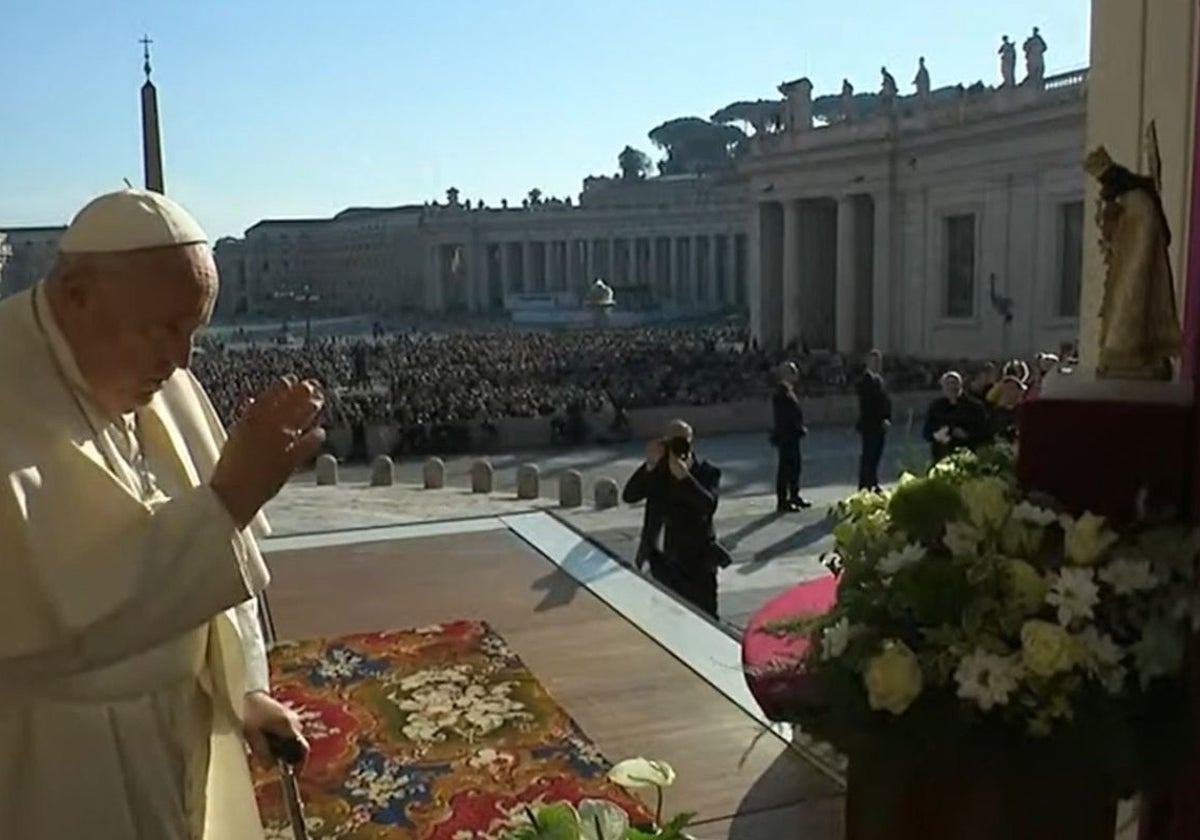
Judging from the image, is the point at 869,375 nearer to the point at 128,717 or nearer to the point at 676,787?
the point at 676,787

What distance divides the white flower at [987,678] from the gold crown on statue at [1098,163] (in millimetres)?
1046

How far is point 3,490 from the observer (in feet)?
5.01

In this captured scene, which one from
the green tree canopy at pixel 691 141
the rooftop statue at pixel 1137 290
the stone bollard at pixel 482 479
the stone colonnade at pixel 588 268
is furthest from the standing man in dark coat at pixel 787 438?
the green tree canopy at pixel 691 141

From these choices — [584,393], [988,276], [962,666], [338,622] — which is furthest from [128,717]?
[988,276]

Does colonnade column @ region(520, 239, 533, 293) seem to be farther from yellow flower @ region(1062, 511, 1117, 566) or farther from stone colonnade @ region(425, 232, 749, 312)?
yellow flower @ region(1062, 511, 1117, 566)

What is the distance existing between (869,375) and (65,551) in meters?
10.6

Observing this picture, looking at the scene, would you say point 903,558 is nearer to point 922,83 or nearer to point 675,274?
point 922,83

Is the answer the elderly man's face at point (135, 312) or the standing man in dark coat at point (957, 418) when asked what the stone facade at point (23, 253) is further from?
the elderly man's face at point (135, 312)

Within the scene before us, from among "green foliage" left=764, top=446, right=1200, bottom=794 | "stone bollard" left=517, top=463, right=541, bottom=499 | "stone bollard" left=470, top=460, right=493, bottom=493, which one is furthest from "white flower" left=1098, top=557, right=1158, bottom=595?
"stone bollard" left=470, top=460, right=493, bottom=493

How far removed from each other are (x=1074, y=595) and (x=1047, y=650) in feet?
0.34

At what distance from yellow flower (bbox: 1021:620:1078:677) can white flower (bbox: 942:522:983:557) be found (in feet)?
0.57

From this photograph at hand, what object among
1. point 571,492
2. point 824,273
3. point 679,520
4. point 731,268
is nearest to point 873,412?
Result: point 571,492

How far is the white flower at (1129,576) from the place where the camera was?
71.7 inches

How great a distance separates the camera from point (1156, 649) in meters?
1.81
